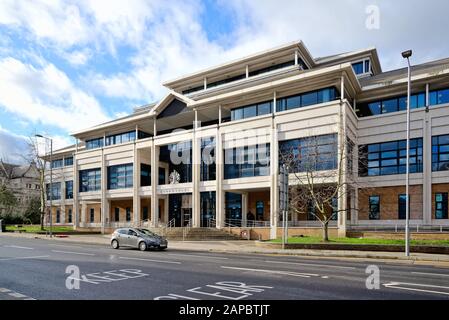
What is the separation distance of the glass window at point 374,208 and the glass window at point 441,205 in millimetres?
4285

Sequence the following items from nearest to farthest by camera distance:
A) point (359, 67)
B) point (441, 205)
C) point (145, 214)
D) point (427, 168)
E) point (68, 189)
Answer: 1. point (441, 205)
2. point (427, 168)
3. point (359, 67)
4. point (145, 214)
5. point (68, 189)

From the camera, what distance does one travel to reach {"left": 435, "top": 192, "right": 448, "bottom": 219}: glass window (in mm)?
27141

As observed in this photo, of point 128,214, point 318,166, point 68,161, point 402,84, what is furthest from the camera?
point 68,161

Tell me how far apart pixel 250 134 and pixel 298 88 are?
582 centimetres

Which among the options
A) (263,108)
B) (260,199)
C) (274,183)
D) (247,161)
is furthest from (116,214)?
(263,108)

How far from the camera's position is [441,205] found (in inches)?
1078

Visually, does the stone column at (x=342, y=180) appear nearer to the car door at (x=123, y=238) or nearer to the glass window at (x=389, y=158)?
the glass window at (x=389, y=158)

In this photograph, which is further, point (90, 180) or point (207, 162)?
point (90, 180)

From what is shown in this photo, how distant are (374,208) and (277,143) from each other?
10.1 metres

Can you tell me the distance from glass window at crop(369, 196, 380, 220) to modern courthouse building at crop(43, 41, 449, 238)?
0.27ft

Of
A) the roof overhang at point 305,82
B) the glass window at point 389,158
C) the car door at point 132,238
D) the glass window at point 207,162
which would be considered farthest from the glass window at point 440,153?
the car door at point 132,238

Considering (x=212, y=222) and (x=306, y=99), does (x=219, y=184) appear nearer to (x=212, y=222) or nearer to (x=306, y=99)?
(x=212, y=222)

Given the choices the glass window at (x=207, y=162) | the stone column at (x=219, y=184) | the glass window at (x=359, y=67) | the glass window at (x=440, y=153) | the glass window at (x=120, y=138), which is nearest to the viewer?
the glass window at (x=440, y=153)

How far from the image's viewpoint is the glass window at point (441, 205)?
27.1m
